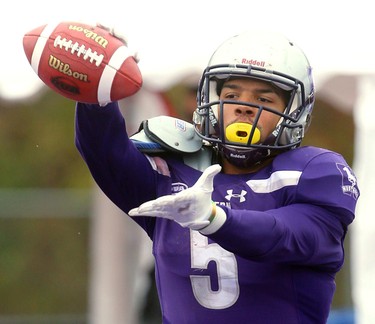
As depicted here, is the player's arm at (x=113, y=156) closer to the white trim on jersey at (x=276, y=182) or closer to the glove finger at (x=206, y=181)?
the white trim on jersey at (x=276, y=182)

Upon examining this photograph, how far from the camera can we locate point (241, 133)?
12.2 ft

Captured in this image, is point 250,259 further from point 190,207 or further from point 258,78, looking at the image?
point 258,78

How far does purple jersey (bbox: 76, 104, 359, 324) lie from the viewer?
143 inches

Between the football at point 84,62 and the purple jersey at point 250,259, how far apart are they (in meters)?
0.11

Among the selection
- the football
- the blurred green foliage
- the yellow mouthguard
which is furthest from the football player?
the blurred green foliage

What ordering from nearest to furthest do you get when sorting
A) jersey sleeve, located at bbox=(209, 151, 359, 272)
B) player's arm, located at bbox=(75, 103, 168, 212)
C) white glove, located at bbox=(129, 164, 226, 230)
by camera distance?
1. white glove, located at bbox=(129, 164, 226, 230)
2. jersey sleeve, located at bbox=(209, 151, 359, 272)
3. player's arm, located at bbox=(75, 103, 168, 212)

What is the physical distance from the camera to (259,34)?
391 cm

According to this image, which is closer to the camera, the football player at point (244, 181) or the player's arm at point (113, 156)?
the football player at point (244, 181)

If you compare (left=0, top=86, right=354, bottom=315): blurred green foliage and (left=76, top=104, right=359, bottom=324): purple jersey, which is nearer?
(left=76, top=104, right=359, bottom=324): purple jersey

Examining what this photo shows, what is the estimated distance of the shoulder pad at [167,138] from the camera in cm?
384

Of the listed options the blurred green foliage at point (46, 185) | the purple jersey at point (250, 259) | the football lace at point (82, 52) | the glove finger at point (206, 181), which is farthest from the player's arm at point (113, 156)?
the blurred green foliage at point (46, 185)

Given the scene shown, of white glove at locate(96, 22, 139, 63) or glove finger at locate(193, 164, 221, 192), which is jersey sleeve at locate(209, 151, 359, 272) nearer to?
glove finger at locate(193, 164, 221, 192)

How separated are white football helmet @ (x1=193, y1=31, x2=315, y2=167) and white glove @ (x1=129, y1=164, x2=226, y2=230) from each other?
43cm

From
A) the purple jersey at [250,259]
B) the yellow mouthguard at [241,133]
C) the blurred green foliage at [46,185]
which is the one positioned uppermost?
the yellow mouthguard at [241,133]
